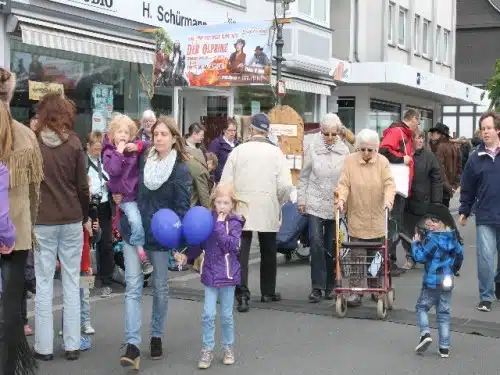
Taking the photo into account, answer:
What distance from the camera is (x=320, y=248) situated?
891cm

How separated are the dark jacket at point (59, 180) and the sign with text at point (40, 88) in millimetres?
7220

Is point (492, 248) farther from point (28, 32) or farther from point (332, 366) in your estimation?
point (28, 32)

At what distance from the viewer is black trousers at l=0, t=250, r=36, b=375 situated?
5.18 meters

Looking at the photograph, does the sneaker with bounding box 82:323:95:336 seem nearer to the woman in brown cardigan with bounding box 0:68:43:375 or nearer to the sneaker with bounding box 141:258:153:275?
the sneaker with bounding box 141:258:153:275

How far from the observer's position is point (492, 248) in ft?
29.0

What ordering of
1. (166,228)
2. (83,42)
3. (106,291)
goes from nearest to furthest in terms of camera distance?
1. (166,228)
2. (106,291)
3. (83,42)

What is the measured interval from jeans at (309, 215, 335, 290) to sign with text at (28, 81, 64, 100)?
6.02 metres

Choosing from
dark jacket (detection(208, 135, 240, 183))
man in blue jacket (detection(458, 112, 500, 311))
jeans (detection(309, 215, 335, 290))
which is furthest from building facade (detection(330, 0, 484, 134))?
jeans (detection(309, 215, 335, 290))

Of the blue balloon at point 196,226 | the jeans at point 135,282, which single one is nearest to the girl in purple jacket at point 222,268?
the blue balloon at point 196,226

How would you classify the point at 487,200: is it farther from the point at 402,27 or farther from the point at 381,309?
the point at 402,27

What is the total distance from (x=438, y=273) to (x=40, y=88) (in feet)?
28.6

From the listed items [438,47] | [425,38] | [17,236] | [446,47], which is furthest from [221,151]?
[446,47]

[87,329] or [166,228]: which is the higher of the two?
[166,228]

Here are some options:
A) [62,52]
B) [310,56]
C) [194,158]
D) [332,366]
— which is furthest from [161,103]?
[332,366]
